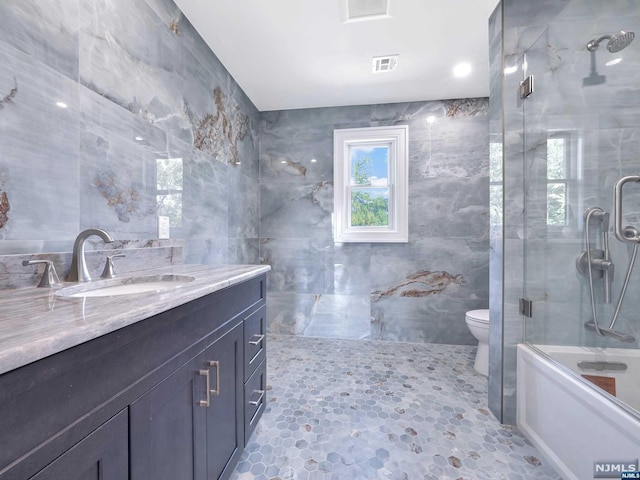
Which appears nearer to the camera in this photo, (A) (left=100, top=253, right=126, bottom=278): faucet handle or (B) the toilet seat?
(A) (left=100, top=253, right=126, bottom=278): faucet handle

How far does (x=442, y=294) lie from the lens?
277cm

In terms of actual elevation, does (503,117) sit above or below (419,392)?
above

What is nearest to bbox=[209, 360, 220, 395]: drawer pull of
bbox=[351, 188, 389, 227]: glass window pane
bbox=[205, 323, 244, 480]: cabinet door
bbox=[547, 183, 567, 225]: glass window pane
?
bbox=[205, 323, 244, 480]: cabinet door

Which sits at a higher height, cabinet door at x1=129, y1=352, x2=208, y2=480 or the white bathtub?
cabinet door at x1=129, y1=352, x2=208, y2=480

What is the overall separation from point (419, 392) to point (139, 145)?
2.22 m

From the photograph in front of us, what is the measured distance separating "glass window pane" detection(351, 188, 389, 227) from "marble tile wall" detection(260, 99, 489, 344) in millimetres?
237

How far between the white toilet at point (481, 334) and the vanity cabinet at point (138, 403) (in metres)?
1.77

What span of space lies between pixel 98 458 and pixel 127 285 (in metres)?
0.78

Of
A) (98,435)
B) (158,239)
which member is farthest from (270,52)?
(98,435)

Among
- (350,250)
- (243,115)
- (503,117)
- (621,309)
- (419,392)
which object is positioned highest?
(243,115)

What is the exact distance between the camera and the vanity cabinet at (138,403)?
1.43 feet

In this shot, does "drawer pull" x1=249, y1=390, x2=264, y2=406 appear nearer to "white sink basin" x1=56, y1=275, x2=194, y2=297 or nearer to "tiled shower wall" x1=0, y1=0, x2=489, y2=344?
"white sink basin" x1=56, y1=275, x2=194, y2=297

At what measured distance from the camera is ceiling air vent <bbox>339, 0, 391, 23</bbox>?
1633mm

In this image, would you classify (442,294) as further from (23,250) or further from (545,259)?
(23,250)
